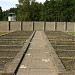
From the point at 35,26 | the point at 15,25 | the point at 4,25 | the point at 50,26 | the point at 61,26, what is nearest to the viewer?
the point at 4,25

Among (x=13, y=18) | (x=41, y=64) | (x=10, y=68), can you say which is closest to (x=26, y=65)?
(x=41, y=64)

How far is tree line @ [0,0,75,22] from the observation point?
282 ft

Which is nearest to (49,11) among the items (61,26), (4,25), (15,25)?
(61,26)

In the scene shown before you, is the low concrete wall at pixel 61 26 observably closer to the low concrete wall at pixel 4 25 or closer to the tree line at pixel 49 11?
the low concrete wall at pixel 4 25

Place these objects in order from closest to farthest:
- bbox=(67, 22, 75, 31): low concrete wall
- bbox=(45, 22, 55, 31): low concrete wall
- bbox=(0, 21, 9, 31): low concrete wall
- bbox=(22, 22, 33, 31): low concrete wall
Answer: bbox=(0, 21, 9, 31): low concrete wall
bbox=(22, 22, 33, 31): low concrete wall
bbox=(45, 22, 55, 31): low concrete wall
bbox=(67, 22, 75, 31): low concrete wall

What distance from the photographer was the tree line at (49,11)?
8594 centimetres

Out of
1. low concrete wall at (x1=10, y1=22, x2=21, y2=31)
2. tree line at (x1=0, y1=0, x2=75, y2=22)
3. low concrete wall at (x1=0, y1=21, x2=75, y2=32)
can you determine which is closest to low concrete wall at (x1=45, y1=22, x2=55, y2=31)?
low concrete wall at (x1=0, y1=21, x2=75, y2=32)

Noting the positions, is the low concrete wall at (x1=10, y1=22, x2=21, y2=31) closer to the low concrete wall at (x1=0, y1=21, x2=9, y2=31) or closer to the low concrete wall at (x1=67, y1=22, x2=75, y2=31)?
the low concrete wall at (x1=0, y1=21, x2=9, y2=31)

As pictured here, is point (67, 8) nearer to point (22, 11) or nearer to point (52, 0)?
point (52, 0)

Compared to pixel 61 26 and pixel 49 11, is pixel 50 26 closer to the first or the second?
pixel 61 26

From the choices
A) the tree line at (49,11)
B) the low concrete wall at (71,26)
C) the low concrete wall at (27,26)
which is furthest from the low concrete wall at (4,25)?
the tree line at (49,11)

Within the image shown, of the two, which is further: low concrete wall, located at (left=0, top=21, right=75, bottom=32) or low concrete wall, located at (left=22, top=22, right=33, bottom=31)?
low concrete wall, located at (left=22, top=22, right=33, bottom=31)

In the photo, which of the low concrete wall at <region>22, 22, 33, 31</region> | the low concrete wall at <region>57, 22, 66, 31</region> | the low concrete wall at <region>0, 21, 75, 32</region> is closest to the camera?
the low concrete wall at <region>0, 21, 75, 32</region>

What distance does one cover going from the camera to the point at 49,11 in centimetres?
8881
